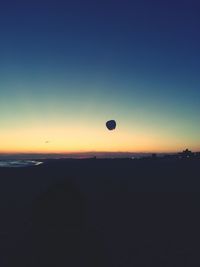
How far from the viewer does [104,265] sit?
14.2m

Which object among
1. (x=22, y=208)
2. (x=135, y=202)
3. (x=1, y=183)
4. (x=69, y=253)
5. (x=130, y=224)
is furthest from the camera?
(x=1, y=183)

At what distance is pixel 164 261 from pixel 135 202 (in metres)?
12.1

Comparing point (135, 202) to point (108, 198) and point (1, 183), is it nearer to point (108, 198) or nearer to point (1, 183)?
point (108, 198)

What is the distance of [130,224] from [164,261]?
227 inches

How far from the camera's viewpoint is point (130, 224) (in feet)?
67.0

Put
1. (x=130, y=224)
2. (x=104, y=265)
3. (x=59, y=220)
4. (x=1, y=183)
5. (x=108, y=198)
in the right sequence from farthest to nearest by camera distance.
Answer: (x=1, y=183), (x=108, y=198), (x=130, y=224), (x=59, y=220), (x=104, y=265)

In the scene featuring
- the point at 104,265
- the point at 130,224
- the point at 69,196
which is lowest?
the point at 104,265

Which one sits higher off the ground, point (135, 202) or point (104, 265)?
point (135, 202)

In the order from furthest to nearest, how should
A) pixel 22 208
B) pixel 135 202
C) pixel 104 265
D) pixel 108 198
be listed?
pixel 108 198, pixel 135 202, pixel 22 208, pixel 104 265

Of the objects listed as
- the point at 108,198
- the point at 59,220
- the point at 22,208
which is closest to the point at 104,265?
the point at 59,220

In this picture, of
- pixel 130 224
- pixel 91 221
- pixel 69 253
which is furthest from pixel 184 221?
pixel 69 253

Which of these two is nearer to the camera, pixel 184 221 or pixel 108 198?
pixel 184 221

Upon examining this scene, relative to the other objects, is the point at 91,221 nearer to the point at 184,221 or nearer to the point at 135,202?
the point at 184,221

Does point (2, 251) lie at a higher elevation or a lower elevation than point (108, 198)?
lower
